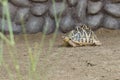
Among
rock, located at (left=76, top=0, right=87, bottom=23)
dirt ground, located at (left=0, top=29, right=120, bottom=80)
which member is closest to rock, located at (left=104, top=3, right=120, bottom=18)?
rock, located at (left=76, top=0, right=87, bottom=23)

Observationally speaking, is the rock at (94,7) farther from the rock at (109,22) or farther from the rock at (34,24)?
the rock at (34,24)

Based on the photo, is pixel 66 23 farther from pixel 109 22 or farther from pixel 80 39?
pixel 80 39

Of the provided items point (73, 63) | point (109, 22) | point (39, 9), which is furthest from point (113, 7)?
point (73, 63)

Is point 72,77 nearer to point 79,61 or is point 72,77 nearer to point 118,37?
point 79,61

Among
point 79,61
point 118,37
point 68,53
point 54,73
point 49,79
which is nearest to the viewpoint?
point 49,79

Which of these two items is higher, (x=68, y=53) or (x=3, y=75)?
(x=3, y=75)

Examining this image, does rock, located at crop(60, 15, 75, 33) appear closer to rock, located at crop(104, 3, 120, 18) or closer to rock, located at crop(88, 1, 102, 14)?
rock, located at crop(88, 1, 102, 14)

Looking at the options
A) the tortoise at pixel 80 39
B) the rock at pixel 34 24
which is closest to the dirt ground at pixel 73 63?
the tortoise at pixel 80 39

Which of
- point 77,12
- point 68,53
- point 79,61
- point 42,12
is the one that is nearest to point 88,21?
point 77,12
